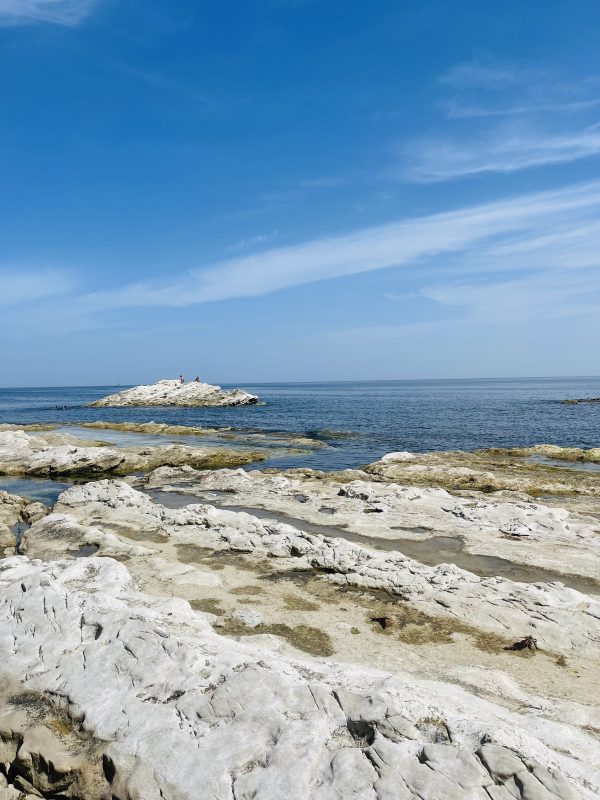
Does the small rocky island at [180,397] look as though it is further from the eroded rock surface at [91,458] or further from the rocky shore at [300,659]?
the rocky shore at [300,659]

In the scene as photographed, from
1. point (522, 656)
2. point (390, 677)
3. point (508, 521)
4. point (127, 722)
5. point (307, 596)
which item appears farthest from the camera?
point (508, 521)

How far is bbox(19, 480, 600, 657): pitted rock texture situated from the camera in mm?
11305

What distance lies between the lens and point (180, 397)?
126 m

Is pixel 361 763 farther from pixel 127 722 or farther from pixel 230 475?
pixel 230 475

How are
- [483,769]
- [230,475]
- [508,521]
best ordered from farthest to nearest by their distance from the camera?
[230,475] < [508,521] < [483,769]

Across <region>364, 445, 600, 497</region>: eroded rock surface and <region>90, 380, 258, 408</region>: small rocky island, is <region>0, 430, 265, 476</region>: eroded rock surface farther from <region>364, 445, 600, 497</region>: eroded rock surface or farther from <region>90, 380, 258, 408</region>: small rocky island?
<region>90, 380, 258, 408</region>: small rocky island

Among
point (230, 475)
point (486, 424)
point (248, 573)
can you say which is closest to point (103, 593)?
point (248, 573)

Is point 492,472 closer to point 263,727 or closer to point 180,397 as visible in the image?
point 263,727

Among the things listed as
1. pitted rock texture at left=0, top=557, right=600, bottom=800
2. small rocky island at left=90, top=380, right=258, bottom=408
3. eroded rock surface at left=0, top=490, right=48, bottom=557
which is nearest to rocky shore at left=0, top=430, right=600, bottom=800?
pitted rock texture at left=0, top=557, right=600, bottom=800

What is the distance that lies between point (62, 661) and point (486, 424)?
66.0 metres

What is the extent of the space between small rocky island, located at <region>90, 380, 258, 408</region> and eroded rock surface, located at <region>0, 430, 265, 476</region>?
255 ft

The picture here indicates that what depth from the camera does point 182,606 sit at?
1148 cm

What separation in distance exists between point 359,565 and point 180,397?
11609cm

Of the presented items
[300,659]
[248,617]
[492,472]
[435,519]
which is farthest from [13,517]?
[492,472]
